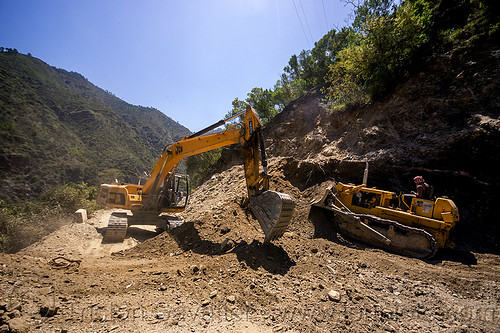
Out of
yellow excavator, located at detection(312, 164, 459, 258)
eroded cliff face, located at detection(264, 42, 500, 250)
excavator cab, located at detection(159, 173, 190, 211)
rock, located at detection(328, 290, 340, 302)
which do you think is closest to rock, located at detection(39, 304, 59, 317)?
rock, located at detection(328, 290, 340, 302)

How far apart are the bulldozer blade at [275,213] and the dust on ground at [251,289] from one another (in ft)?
1.51

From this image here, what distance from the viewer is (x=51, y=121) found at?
170 feet

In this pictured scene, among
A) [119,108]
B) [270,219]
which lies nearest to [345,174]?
[270,219]

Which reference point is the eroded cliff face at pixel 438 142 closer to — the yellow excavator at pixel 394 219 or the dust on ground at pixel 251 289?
the yellow excavator at pixel 394 219

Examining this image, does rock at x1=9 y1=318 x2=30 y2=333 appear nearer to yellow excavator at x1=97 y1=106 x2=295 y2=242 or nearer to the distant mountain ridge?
yellow excavator at x1=97 y1=106 x2=295 y2=242

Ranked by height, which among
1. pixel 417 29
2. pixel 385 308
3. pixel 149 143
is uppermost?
pixel 149 143

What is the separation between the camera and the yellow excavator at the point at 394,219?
5645 millimetres

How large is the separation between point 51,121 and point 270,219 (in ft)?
221

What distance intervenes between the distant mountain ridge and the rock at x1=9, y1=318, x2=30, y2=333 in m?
37.2

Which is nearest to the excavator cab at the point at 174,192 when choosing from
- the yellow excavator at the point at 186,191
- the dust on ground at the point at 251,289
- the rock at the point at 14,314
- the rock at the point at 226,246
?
the yellow excavator at the point at 186,191

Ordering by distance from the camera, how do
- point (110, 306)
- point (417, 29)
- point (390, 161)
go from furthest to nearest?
point (417, 29) < point (390, 161) < point (110, 306)

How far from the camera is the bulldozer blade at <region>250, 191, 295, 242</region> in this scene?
15.5 feet

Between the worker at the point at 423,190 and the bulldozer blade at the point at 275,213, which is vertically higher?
the worker at the point at 423,190

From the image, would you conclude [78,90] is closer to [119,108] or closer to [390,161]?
[119,108]
